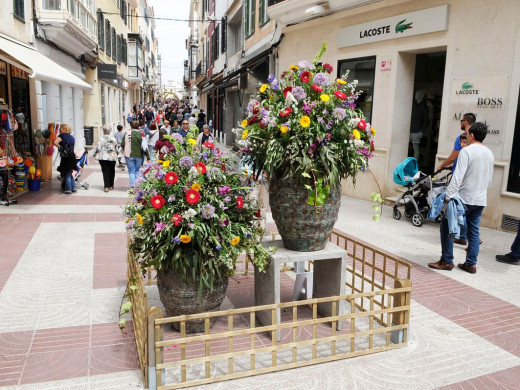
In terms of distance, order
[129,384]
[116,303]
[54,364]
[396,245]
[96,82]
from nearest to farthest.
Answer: [129,384]
[54,364]
[116,303]
[396,245]
[96,82]

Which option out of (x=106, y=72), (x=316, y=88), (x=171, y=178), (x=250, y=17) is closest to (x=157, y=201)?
(x=171, y=178)

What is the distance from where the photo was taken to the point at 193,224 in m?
3.24

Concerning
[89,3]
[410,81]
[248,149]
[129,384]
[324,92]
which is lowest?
[129,384]

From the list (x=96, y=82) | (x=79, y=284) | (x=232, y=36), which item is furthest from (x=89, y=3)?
(x=79, y=284)

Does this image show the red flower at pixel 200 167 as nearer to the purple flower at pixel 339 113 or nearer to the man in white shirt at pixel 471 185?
the purple flower at pixel 339 113

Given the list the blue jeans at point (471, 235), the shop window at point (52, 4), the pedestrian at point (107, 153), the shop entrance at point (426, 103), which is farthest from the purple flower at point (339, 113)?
the shop window at point (52, 4)

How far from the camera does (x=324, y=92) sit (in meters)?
3.58

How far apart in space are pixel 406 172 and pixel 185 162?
5743mm

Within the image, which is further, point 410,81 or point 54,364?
point 410,81

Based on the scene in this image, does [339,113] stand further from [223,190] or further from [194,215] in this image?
[194,215]

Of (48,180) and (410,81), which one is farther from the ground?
(410,81)

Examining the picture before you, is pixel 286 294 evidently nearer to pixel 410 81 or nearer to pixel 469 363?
pixel 469 363

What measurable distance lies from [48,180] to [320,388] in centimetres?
1035

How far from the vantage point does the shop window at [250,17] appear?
1711 centimetres
